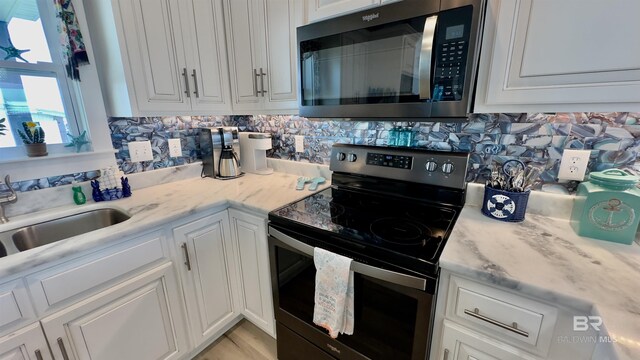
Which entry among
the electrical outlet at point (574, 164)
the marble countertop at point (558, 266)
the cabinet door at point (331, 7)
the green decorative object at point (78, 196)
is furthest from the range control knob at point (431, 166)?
the green decorative object at point (78, 196)

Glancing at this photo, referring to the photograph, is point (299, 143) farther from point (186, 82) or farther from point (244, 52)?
point (186, 82)

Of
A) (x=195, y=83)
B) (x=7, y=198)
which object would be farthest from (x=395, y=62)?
(x=7, y=198)

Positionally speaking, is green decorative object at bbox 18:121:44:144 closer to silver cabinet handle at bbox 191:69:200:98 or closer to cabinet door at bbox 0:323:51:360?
silver cabinet handle at bbox 191:69:200:98

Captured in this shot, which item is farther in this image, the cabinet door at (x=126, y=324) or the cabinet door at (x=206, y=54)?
the cabinet door at (x=206, y=54)

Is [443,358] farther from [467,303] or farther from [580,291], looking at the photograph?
[580,291]

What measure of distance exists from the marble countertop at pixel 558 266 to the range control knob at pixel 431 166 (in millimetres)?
282

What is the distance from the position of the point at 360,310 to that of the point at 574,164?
1.02 metres

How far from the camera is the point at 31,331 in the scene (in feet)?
2.78

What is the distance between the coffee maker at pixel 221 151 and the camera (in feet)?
5.69

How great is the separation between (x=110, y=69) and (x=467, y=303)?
1.83m

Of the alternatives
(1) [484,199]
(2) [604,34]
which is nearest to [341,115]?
(1) [484,199]

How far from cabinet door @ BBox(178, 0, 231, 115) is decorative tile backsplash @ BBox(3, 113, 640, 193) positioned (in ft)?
1.10

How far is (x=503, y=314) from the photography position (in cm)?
73

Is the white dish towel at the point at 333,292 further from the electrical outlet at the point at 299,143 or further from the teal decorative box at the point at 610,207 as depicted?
the electrical outlet at the point at 299,143
